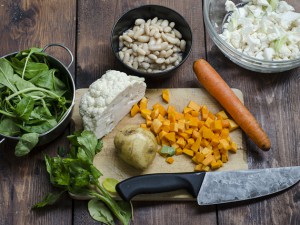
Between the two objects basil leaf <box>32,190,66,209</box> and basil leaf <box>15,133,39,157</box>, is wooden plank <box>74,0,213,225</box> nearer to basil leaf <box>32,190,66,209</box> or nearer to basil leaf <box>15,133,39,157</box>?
basil leaf <box>32,190,66,209</box>

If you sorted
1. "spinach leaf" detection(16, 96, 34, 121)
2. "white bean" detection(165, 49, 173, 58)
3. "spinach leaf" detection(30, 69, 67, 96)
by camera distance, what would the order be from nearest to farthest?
"spinach leaf" detection(16, 96, 34, 121)
"spinach leaf" detection(30, 69, 67, 96)
"white bean" detection(165, 49, 173, 58)

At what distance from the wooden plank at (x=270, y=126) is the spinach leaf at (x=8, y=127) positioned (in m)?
0.73

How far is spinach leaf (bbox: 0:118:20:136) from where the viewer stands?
1.83 meters

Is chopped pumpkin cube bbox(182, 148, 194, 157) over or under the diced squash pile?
under

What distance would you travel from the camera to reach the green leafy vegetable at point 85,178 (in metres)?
1.81

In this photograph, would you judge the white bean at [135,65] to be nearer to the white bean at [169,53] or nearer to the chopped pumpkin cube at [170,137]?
the white bean at [169,53]

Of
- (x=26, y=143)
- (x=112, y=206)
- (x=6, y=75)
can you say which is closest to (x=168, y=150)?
(x=112, y=206)

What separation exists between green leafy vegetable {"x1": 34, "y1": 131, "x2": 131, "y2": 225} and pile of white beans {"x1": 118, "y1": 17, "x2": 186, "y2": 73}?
32cm

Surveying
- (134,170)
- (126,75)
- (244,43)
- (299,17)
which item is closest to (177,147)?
(134,170)

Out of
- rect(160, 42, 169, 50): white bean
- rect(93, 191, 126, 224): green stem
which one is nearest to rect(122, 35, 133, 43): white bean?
rect(160, 42, 169, 50): white bean

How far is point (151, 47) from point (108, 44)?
23 centimetres

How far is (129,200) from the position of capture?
1.83 meters

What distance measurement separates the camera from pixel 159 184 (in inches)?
72.4

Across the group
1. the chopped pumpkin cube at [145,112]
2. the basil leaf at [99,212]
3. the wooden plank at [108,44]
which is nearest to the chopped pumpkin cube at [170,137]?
the chopped pumpkin cube at [145,112]
